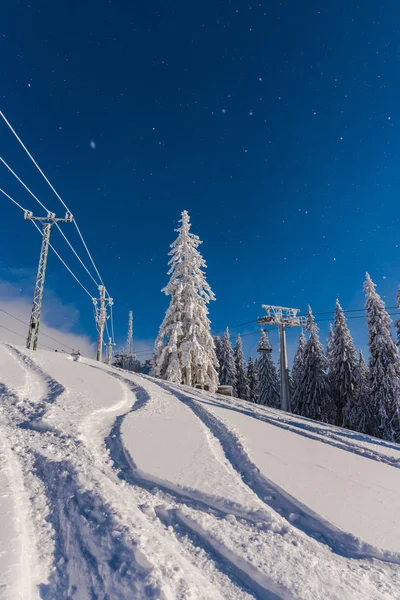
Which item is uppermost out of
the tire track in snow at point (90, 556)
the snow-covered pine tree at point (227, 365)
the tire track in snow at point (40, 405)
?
the snow-covered pine tree at point (227, 365)

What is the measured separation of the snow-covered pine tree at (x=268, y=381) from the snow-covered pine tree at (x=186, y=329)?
1940 centimetres

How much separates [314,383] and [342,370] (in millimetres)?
3083

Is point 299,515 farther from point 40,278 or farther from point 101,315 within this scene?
point 101,315

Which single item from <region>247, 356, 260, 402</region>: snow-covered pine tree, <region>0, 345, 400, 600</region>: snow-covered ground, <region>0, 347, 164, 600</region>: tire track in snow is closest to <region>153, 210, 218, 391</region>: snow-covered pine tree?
<region>0, 345, 400, 600</region>: snow-covered ground

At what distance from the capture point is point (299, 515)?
265 cm

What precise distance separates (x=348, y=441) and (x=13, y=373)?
801 cm

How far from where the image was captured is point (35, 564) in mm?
1870

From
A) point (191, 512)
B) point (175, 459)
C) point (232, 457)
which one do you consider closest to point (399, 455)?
point (232, 457)

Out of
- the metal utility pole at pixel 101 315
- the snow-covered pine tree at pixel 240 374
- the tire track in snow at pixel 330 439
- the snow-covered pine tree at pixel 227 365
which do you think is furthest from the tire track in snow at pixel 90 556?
the snow-covered pine tree at pixel 240 374

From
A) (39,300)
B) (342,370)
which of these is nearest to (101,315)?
(39,300)

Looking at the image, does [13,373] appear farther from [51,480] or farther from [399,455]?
[399,455]

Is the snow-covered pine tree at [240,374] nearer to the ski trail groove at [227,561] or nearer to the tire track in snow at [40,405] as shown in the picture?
the tire track in snow at [40,405]

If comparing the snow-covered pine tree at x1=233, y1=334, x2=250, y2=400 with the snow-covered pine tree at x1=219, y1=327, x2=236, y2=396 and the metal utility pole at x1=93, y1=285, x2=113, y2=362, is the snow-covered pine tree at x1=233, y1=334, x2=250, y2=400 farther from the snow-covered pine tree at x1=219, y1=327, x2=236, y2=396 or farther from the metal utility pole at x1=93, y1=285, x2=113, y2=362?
the metal utility pole at x1=93, y1=285, x2=113, y2=362

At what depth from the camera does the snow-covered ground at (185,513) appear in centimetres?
180
